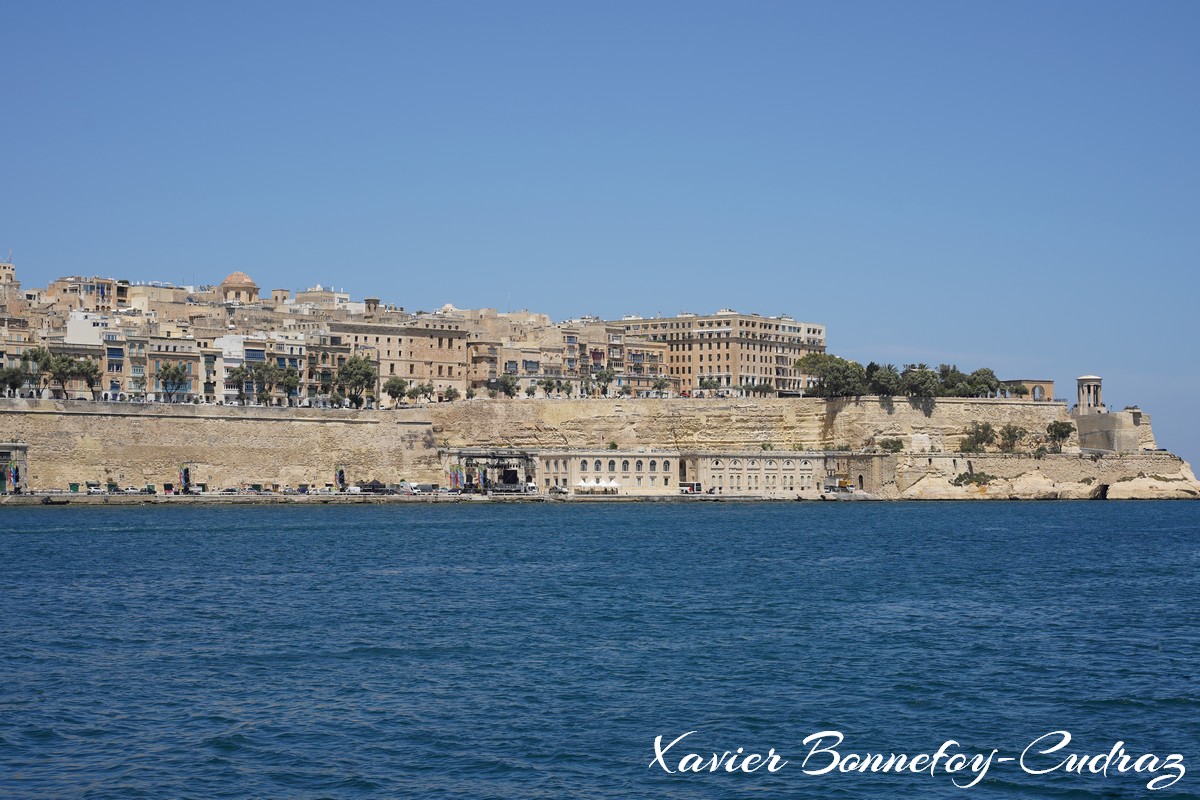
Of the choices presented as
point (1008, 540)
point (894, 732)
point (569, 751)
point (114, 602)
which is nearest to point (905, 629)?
point (894, 732)

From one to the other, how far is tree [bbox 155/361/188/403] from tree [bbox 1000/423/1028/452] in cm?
4475

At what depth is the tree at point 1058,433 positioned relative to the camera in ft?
277

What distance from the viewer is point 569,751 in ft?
58.0

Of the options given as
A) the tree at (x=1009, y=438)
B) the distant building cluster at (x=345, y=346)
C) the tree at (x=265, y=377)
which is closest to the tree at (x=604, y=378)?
the distant building cluster at (x=345, y=346)

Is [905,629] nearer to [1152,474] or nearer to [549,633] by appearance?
[549,633]

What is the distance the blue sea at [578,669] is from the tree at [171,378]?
31.7 m

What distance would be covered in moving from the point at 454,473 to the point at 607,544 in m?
33.2

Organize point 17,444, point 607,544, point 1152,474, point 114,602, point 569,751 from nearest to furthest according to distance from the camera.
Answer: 1. point 569,751
2. point 114,602
3. point 607,544
4. point 17,444
5. point 1152,474

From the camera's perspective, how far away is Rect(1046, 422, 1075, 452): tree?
8444 centimetres

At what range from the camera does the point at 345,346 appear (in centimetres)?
8994

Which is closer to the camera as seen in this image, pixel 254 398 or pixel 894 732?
pixel 894 732

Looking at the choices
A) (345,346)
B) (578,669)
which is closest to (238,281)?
(345,346)

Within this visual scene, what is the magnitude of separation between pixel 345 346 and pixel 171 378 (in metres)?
15.6

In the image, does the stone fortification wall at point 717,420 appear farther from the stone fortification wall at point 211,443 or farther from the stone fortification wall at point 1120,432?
the stone fortification wall at point 211,443
